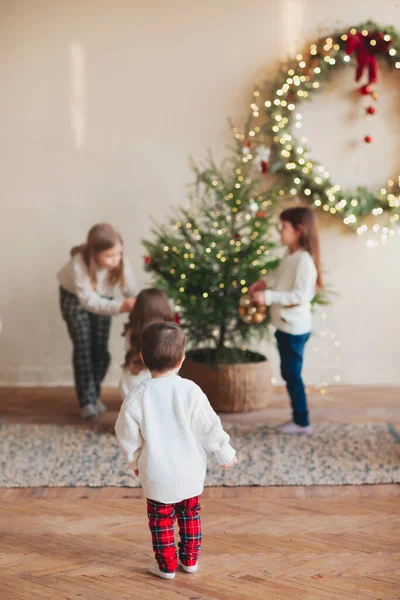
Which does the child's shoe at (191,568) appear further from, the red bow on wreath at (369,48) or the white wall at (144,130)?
the red bow on wreath at (369,48)

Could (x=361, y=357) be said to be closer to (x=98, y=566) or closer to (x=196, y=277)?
(x=196, y=277)

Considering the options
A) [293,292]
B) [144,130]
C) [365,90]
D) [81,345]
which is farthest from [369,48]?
[81,345]

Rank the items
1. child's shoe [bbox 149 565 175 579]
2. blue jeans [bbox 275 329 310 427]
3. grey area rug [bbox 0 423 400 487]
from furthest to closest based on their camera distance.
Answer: blue jeans [bbox 275 329 310 427]
grey area rug [bbox 0 423 400 487]
child's shoe [bbox 149 565 175 579]

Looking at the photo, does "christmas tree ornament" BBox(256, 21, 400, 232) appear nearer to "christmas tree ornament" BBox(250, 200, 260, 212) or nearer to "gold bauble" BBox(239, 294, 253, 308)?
"christmas tree ornament" BBox(250, 200, 260, 212)

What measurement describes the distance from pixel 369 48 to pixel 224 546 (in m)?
3.51

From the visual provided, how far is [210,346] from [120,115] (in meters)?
1.68

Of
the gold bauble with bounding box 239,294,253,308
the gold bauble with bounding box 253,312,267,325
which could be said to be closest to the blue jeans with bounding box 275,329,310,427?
the gold bauble with bounding box 253,312,267,325

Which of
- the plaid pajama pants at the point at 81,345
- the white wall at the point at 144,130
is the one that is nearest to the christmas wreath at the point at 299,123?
the white wall at the point at 144,130

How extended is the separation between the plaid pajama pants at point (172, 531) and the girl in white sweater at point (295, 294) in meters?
1.69

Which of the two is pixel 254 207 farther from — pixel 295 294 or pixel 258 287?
pixel 295 294

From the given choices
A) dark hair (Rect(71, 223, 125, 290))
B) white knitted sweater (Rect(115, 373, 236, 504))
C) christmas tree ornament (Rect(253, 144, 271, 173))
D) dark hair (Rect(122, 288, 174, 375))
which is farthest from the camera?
christmas tree ornament (Rect(253, 144, 271, 173))

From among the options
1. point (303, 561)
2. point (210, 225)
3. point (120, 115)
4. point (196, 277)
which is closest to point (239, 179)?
point (210, 225)

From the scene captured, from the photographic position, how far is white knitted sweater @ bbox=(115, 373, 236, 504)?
2.64m

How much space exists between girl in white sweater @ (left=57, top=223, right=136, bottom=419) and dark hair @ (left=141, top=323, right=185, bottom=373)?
1.68m
